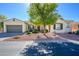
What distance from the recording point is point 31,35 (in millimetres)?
4328

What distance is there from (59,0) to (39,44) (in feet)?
3.14

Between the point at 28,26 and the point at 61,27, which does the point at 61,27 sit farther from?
the point at 28,26

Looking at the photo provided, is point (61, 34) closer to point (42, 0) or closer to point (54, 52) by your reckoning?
point (54, 52)

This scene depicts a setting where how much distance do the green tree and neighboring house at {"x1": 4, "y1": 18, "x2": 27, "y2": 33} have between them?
249 mm

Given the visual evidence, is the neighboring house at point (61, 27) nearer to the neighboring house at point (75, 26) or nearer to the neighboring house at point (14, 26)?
the neighboring house at point (75, 26)

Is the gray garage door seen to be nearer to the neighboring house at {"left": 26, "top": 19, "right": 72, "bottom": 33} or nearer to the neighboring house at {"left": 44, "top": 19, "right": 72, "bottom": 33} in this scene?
the neighboring house at {"left": 26, "top": 19, "right": 72, "bottom": 33}

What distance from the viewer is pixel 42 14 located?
14.1 feet

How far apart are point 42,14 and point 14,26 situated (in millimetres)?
650

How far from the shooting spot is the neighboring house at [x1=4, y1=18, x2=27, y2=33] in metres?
4.30

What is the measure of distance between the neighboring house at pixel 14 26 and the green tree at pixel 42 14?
25 cm

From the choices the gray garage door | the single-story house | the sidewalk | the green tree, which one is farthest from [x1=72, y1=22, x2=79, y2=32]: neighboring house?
the gray garage door

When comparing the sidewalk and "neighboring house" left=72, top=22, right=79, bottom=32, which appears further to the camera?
"neighboring house" left=72, top=22, right=79, bottom=32

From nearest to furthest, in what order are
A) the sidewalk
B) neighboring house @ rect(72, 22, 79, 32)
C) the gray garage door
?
the sidewalk → neighboring house @ rect(72, 22, 79, 32) → the gray garage door

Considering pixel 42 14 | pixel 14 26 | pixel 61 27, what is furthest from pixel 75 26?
pixel 14 26
